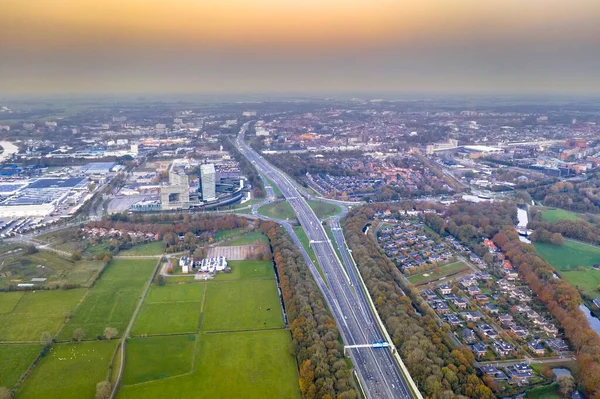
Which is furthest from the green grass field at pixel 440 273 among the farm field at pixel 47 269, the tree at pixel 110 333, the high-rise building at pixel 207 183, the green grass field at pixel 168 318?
the high-rise building at pixel 207 183

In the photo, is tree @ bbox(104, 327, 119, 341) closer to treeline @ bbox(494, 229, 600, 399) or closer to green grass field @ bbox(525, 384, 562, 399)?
green grass field @ bbox(525, 384, 562, 399)

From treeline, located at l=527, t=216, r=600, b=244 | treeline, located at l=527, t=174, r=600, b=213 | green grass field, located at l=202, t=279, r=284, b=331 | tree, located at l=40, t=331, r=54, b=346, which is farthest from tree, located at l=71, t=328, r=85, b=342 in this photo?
treeline, located at l=527, t=174, r=600, b=213

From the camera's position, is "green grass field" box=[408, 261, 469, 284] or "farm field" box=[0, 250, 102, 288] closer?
"farm field" box=[0, 250, 102, 288]

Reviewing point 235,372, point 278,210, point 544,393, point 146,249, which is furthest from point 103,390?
point 278,210

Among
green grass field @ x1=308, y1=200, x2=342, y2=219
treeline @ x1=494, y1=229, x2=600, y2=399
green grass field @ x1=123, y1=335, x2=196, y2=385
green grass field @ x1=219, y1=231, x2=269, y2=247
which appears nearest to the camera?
treeline @ x1=494, y1=229, x2=600, y2=399

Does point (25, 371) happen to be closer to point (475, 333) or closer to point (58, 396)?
point (58, 396)
